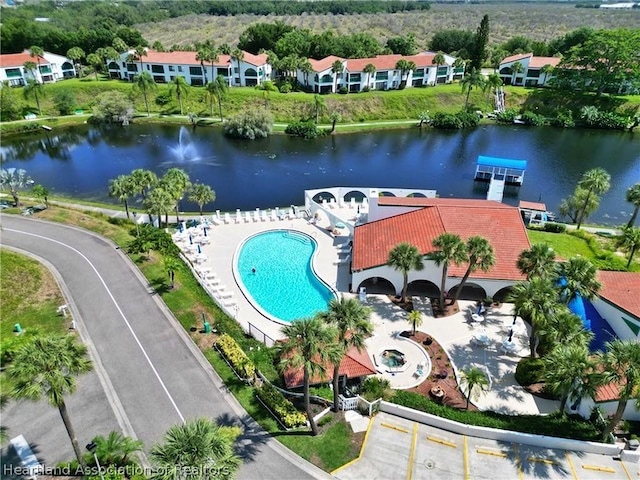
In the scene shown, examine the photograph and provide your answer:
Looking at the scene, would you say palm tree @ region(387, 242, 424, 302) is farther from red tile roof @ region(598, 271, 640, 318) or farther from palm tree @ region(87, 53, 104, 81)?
palm tree @ region(87, 53, 104, 81)

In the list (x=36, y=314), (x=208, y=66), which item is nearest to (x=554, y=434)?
(x=36, y=314)

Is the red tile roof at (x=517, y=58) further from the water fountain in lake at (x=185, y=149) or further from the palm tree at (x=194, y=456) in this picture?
the palm tree at (x=194, y=456)

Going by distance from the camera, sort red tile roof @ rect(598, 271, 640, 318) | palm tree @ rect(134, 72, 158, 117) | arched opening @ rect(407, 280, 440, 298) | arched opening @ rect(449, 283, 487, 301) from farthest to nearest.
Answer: palm tree @ rect(134, 72, 158, 117), arched opening @ rect(407, 280, 440, 298), arched opening @ rect(449, 283, 487, 301), red tile roof @ rect(598, 271, 640, 318)

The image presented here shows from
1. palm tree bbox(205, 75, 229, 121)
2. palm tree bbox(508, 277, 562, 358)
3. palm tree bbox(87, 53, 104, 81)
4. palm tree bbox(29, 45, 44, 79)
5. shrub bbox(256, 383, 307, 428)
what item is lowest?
shrub bbox(256, 383, 307, 428)

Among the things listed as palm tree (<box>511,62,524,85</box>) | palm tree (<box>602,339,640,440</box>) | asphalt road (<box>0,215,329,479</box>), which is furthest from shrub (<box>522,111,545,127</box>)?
asphalt road (<box>0,215,329,479</box>)

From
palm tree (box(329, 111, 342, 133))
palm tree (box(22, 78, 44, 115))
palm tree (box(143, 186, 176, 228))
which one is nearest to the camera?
palm tree (box(143, 186, 176, 228))

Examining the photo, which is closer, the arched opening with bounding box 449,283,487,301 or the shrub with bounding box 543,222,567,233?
the arched opening with bounding box 449,283,487,301
